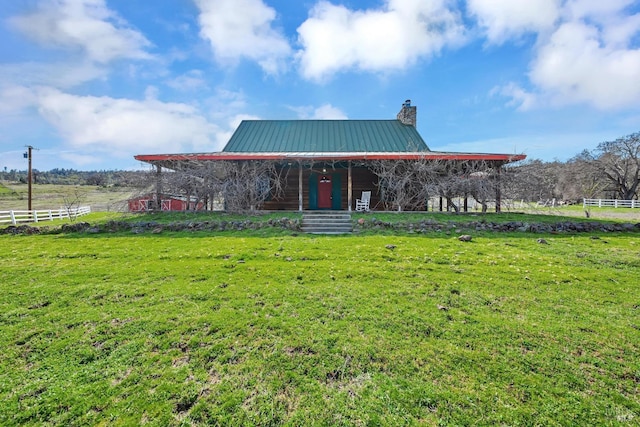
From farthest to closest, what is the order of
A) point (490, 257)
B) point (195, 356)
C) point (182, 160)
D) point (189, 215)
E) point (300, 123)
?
1. point (300, 123)
2. point (182, 160)
3. point (189, 215)
4. point (490, 257)
5. point (195, 356)

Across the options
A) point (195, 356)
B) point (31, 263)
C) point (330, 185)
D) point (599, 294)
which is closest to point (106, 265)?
point (31, 263)

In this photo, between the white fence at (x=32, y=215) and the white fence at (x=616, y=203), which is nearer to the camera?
the white fence at (x=32, y=215)

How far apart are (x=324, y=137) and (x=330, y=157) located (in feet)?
18.8

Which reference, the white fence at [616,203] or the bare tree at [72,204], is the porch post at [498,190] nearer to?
the white fence at [616,203]

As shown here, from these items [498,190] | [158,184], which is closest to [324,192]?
[158,184]

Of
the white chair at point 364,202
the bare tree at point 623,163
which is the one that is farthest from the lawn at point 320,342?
the bare tree at point 623,163

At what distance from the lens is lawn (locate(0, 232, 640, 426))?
2568 millimetres

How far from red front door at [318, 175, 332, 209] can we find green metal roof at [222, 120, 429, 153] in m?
2.34

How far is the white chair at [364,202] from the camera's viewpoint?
1465cm

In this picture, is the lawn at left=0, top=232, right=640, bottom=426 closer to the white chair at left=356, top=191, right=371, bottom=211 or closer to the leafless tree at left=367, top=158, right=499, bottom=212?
the leafless tree at left=367, top=158, right=499, bottom=212

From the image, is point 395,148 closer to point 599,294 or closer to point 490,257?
point 490,257

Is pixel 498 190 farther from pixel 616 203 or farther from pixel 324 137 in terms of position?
pixel 616 203

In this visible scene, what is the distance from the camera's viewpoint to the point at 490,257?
6992 millimetres

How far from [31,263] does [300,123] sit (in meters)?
16.6
